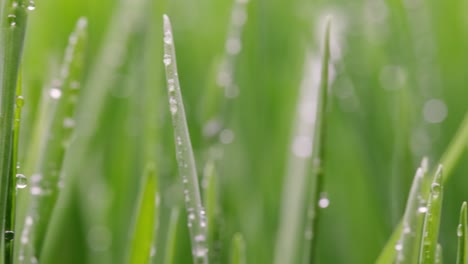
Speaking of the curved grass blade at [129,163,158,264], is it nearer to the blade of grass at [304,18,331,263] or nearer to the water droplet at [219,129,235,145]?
the blade of grass at [304,18,331,263]

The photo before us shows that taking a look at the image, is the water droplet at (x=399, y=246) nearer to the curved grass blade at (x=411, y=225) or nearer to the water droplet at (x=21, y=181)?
the curved grass blade at (x=411, y=225)

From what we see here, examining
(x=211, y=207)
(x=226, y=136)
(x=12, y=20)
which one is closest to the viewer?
(x=12, y=20)

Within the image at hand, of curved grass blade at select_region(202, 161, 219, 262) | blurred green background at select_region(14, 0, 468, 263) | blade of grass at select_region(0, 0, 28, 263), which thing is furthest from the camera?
blurred green background at select_region(14, 0, 468, 263)

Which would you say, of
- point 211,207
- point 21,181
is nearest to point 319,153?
point 211,207

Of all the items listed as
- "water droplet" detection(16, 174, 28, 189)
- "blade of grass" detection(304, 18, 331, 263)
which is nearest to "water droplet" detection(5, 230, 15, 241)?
"water droplet" detection(16, 174, 28, 189)

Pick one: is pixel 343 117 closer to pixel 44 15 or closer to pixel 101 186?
pixel 101 186

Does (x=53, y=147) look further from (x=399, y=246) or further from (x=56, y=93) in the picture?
(x=399, y=246)

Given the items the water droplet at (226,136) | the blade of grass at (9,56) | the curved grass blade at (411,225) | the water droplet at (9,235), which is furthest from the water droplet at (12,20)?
the water droplet at (226,136)
